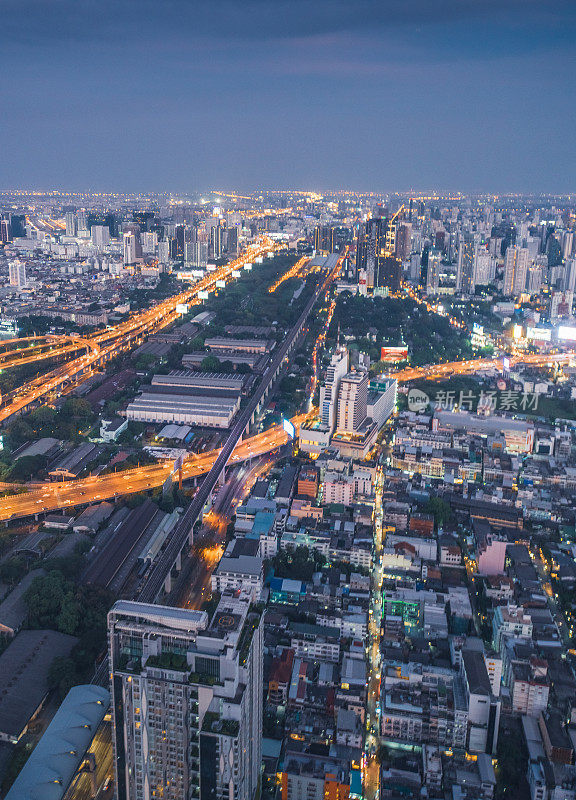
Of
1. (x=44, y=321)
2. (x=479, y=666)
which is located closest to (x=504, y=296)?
(x=44, y=321)

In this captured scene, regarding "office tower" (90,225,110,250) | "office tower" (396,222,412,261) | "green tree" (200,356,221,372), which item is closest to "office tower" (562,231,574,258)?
"office tower" (396,222,412,261)

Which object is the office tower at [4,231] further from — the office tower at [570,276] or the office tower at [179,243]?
the office tower at [570,276]

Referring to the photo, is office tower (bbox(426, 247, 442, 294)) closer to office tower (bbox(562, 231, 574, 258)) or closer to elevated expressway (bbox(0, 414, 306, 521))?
office tower (bbox(562, 231, 574, 258))

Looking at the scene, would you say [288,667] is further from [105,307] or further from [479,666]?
[105,307]

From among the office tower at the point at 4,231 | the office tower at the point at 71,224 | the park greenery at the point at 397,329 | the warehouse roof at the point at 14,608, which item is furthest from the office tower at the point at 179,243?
the warehouse roof at the point at 14,608

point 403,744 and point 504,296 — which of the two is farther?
point 504,296
